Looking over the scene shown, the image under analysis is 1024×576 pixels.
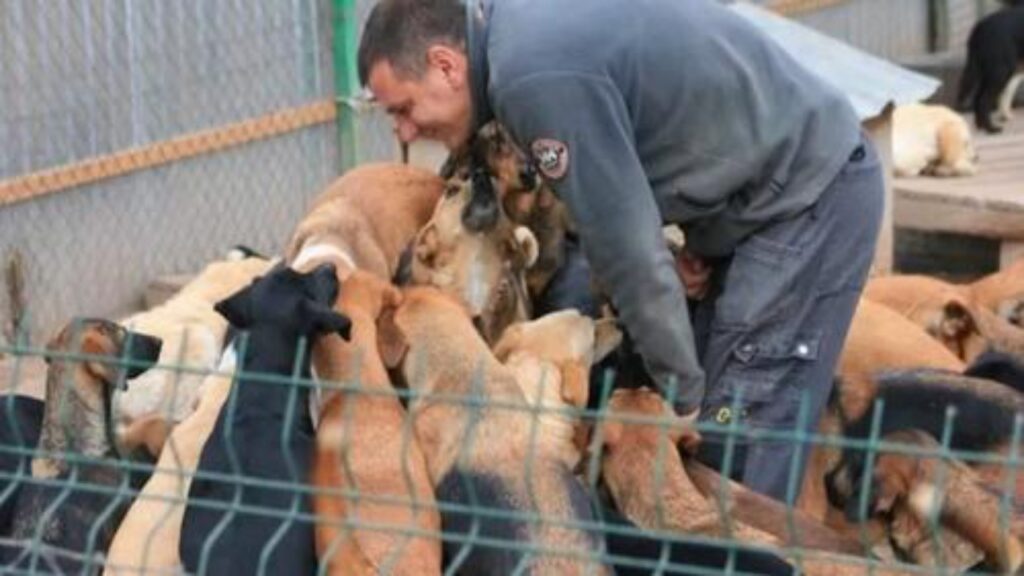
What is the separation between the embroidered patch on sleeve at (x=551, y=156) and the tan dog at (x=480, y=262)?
154cm

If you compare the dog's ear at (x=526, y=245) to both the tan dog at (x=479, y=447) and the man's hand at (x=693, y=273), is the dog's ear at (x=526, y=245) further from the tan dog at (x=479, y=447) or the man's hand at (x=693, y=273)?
the man's hand at (x=693, y=273)

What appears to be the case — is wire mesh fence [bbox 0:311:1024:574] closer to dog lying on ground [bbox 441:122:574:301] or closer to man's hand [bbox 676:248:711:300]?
man's hand [bbox 676:248:711:300]

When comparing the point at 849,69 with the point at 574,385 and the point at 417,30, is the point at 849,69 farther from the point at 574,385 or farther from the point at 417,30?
the point at 417,30

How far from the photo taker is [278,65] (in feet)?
36.2

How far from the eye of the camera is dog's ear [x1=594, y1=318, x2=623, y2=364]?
684cm

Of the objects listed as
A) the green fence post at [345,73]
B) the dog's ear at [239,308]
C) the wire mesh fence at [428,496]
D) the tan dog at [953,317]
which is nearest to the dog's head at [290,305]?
the dog's ear at [239,308]

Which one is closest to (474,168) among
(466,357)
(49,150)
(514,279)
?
Answer: (514,279)

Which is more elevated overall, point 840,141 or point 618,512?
point 840,141

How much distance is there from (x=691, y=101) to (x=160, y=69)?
4799 mm

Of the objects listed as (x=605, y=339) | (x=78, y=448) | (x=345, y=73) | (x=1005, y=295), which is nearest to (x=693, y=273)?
(x=605, y=339)

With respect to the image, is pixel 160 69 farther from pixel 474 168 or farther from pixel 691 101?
pixel 691 101

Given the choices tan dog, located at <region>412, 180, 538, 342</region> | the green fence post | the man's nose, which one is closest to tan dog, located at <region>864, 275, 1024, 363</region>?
tan dog, located at <region>412, 180, 538, 342</region>

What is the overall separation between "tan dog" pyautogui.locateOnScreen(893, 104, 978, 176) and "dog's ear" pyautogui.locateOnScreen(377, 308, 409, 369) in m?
5.63

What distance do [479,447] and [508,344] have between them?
1.01m
